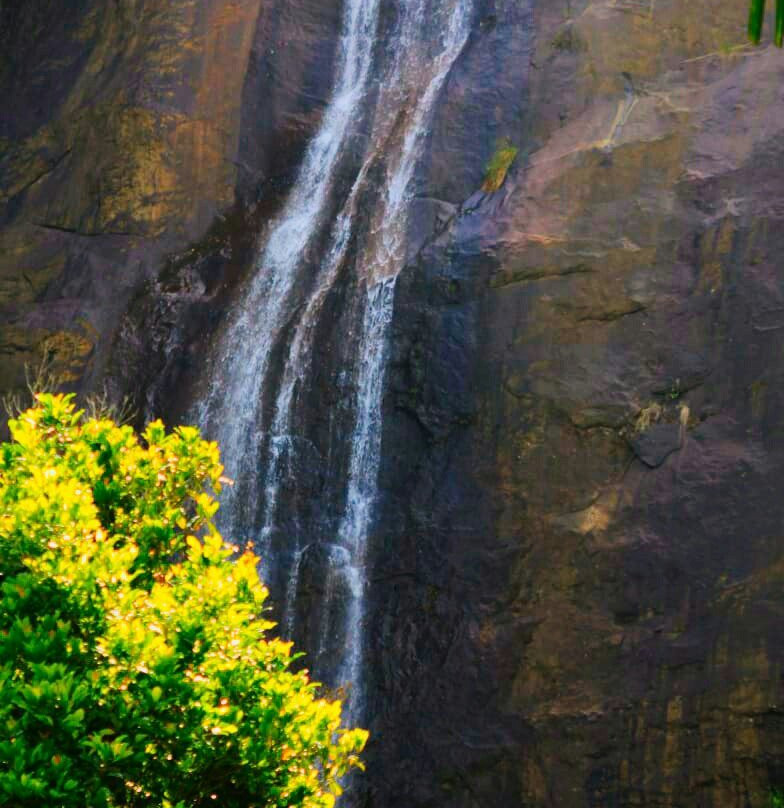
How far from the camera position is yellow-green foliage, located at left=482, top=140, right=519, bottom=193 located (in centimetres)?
1533

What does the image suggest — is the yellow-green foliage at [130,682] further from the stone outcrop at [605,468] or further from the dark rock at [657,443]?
the dark rock at [657,443]

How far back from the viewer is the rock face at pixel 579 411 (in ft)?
42.5

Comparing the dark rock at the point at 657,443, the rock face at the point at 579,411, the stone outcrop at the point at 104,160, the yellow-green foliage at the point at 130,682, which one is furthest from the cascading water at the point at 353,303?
the yellow-green foliage at the point at 130,682

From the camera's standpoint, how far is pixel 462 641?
44.6 feet

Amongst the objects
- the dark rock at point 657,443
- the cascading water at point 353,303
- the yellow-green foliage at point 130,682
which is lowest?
the yellow-green foliage at point 130,682

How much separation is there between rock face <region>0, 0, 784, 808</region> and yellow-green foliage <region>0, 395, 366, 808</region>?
294 inches

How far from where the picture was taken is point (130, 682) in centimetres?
531

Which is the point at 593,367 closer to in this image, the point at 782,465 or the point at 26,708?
the point at 782,465

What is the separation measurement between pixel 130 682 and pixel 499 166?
38.1ft

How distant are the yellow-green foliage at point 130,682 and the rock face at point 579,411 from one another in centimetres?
746

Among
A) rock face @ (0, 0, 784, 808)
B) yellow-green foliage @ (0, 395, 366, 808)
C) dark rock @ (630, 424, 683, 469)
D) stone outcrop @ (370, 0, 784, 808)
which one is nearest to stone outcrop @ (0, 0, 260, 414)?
rock face @ (0, 0, 784, 808)

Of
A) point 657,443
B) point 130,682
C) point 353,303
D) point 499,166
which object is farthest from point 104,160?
point 130,682

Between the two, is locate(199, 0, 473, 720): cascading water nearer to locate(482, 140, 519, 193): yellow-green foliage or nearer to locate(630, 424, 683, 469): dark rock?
locate(482, 140, 519, 193): yellow-green foliage

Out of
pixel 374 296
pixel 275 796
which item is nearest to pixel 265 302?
pixel 374 296
